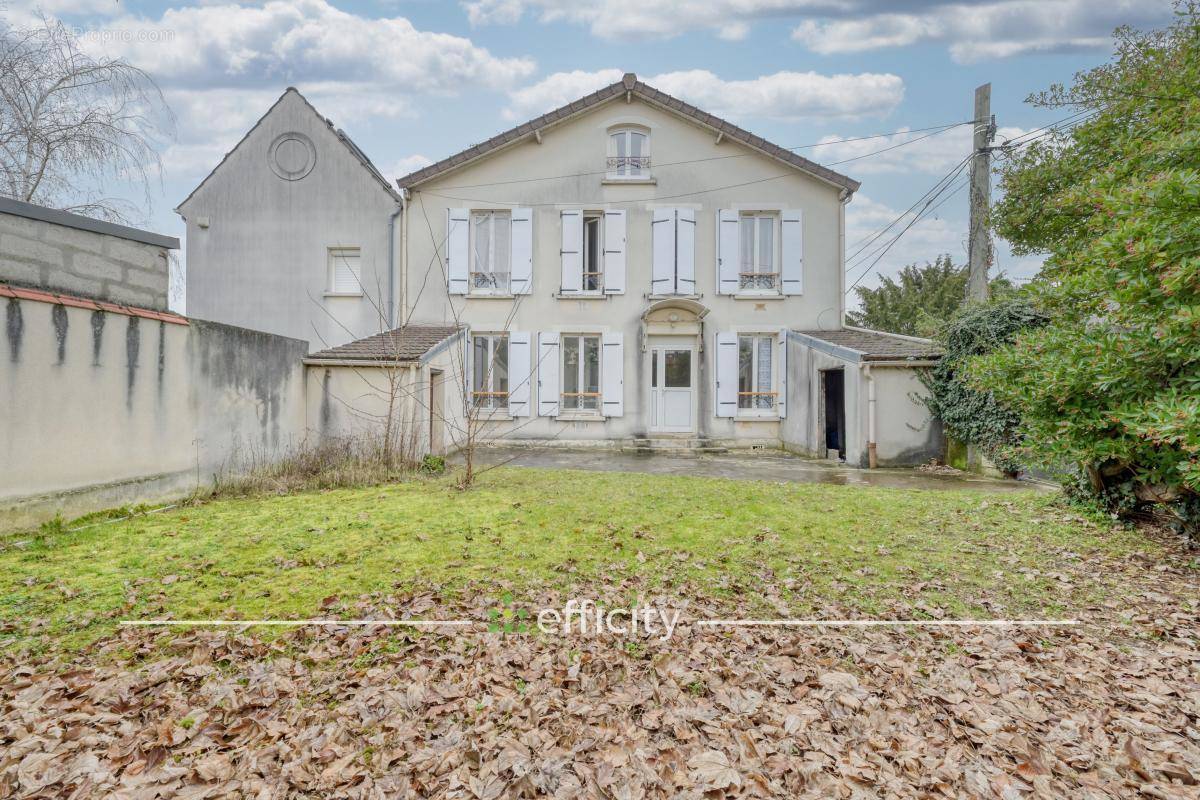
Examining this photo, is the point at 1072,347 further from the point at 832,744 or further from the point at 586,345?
the point at 586,345

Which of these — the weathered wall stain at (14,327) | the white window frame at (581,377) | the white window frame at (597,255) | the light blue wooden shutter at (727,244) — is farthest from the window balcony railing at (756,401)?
the weathered wall stain at (14,327)

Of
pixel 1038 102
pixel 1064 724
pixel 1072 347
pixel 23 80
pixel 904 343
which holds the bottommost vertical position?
pixel 1064 724

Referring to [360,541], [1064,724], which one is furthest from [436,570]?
[1064,724]

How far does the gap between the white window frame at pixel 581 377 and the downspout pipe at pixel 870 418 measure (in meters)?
5.34

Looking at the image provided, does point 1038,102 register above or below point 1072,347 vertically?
above

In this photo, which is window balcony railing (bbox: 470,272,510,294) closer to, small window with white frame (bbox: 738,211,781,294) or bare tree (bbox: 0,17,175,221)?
small window with white frame (bbox: 738,211,781,294)

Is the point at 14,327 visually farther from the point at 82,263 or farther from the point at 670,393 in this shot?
the point at 670,393

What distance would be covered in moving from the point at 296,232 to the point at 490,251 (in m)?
4.28

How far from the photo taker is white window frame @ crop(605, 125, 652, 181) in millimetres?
12711

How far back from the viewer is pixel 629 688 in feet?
8.23

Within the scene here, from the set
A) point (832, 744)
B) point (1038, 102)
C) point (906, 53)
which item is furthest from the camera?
point (906, 53)

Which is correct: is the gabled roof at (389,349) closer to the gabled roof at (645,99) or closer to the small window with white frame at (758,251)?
the gabled roof at (645,99)

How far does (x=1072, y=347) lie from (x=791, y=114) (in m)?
13.2

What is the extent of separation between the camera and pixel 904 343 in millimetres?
10781
